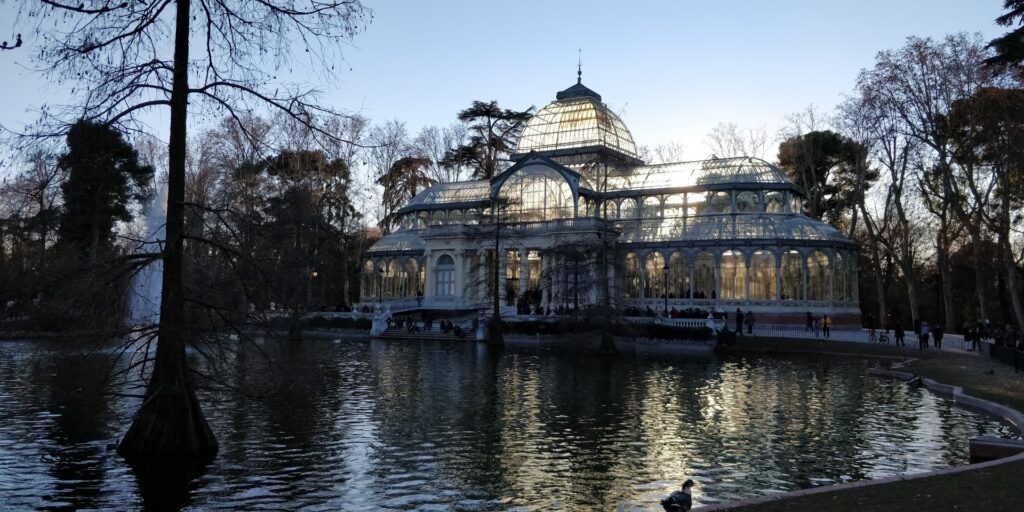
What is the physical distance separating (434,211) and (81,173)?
55.0m

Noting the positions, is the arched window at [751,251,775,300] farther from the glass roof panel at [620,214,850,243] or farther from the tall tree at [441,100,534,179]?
the tall tree at [441,100,534,179]

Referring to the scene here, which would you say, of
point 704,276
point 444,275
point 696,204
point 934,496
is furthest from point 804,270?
point 934,496

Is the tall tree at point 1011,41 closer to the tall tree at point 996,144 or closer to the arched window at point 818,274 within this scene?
the tall tree at point 996,144

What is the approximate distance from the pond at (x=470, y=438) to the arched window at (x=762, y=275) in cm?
2513

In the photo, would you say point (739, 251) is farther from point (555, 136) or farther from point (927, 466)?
point (927, 466)

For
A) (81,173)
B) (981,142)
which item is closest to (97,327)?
(81,173)

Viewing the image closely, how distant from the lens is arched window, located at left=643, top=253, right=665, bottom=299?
54.2 meters

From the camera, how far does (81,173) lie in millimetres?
11906

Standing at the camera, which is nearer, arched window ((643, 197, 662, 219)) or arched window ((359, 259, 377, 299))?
arched window ((643, 197, 662, 219))

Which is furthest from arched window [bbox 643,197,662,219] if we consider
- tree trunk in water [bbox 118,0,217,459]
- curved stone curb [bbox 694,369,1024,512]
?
tree trunk in water [bbox 118,0,217,459]

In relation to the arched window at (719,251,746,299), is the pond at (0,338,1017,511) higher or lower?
lower

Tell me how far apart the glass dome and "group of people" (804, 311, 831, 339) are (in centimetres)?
2197

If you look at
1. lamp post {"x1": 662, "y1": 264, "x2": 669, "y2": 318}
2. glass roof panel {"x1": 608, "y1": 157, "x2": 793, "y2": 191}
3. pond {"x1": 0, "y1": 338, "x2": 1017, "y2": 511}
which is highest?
glass roof panel {"x1": 608, "y1": 157, "x2": 793, "y2": 191}

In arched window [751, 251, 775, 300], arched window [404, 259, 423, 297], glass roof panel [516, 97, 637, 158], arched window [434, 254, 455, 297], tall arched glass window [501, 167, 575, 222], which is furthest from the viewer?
arched window [404, 259, 423, 297]
